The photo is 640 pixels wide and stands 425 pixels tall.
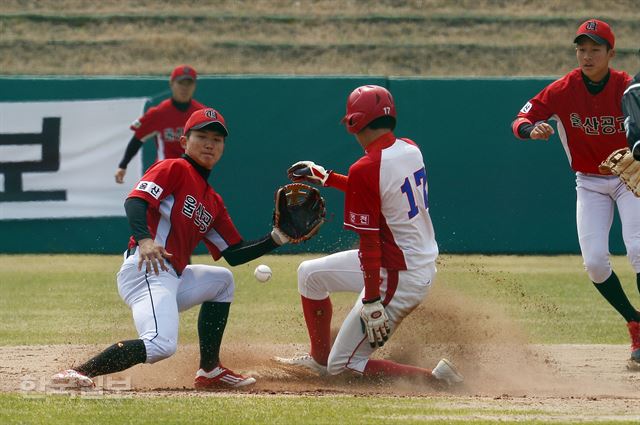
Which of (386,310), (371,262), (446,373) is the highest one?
(371,262)

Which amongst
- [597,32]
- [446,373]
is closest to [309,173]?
[446,373]

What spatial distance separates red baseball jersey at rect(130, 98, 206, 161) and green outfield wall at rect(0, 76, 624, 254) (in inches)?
62.6

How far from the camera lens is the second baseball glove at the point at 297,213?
21.2 feet

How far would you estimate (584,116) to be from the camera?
288 inches

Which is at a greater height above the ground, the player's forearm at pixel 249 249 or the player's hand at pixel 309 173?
the player's hand at pixel 309 173

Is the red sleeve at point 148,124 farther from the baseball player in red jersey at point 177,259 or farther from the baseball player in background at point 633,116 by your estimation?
the baseball player in background at point 633,116

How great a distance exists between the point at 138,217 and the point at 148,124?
20.2 ft

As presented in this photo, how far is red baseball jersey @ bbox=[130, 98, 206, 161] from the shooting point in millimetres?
11719

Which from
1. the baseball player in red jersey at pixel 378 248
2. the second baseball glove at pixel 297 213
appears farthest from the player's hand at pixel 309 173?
the second baseball glove at pixel 297 213

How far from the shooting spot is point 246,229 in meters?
13.5

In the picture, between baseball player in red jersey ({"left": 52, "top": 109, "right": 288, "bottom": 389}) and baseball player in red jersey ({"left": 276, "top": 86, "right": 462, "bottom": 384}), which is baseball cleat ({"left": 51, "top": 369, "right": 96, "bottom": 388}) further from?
baseball player in red jersey ({"left": 276, "top": 86, "right": 462, "bottom": 384})

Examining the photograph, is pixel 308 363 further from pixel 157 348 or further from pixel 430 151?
pixel 430 151

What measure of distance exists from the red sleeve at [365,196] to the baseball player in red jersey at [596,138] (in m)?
1.56

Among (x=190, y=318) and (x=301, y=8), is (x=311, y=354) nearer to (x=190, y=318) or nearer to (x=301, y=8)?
(x=190, y=318)
